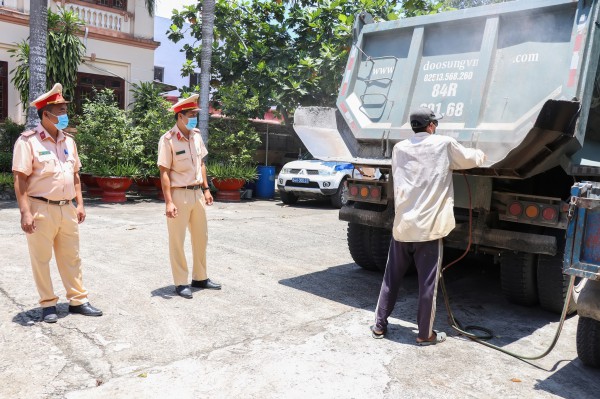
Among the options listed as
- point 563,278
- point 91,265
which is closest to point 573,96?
point 563,278

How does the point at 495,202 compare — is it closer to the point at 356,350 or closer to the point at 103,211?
the point at 356,350

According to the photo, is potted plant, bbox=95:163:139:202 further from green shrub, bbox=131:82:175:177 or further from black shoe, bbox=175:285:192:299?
black shoe, bbox=175:285:192:299

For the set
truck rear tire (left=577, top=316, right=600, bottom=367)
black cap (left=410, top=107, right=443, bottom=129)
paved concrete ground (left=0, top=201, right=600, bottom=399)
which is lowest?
paved concrete ground (left=0, top=201, right=600, bottom=399)

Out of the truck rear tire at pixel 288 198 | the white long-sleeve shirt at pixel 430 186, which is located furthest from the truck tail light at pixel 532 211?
the truck rear tire at pixel 288 198

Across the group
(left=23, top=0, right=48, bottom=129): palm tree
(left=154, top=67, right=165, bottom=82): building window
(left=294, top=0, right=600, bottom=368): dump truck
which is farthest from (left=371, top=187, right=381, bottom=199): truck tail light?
(left=154, top=67, right=165, bottom=82): building window

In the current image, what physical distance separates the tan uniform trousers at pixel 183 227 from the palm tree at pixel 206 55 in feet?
26.5

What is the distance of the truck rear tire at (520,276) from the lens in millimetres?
4816

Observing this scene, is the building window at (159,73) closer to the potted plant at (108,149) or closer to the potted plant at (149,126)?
the potted plant at (149,126)

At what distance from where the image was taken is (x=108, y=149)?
39.7ft

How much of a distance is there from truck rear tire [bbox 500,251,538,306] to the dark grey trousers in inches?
42.8

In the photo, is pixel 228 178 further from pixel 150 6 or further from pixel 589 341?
pixel 589 341

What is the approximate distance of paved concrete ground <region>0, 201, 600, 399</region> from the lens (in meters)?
3.36

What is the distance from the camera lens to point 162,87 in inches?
568

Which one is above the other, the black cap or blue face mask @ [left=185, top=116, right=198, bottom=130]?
the black cap
